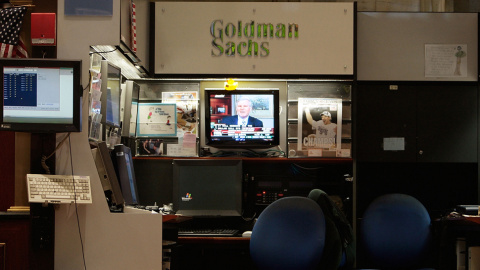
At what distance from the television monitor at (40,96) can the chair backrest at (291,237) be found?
53.2 inches

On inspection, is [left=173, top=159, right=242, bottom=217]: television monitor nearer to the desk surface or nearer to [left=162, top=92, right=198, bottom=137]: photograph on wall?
[left=162, top=92, right=198, bottom=137]: photograph on wall

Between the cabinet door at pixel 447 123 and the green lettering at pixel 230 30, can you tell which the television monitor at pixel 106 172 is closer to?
the green lettering at pixel 230 30

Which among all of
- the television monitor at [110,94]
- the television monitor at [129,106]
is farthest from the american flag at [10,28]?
the television monitor at [129,106]

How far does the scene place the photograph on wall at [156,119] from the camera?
573 cm

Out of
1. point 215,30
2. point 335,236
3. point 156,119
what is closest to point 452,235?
point 335,236

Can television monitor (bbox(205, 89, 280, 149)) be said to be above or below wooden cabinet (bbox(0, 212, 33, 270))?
above

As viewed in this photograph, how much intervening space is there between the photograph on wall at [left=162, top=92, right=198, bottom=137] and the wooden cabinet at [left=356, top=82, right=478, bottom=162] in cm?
145

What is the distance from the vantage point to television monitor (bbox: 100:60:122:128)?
4.16 metres

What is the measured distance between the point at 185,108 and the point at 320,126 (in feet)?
3.98

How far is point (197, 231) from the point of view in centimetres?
534

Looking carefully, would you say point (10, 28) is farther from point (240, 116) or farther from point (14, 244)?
point (240, 116)

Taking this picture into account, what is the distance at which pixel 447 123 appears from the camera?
561 centimetres

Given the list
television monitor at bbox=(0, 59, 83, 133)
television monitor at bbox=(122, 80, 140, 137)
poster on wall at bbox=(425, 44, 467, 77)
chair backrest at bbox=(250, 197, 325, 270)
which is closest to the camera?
television monitor at bbox=(0, 59, 83, 133)

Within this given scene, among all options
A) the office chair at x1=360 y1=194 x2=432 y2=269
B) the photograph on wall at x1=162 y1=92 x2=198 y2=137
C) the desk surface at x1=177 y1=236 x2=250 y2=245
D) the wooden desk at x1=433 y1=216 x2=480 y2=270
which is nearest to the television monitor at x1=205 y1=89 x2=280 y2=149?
the photograph on wall at x1=162 y1=92 x2=198 y2=137
